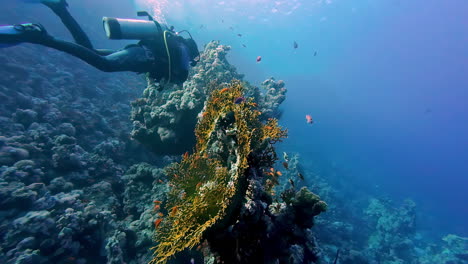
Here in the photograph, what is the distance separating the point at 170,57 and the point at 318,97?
154 meters

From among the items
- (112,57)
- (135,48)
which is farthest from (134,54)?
(112,57)

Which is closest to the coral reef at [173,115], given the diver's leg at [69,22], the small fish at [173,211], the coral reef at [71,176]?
the coral reef at [71,176]

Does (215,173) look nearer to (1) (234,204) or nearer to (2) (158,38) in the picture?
(1) (234,204)

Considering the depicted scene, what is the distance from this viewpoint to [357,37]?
87.6m

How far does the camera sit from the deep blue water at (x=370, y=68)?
48406 millimetres

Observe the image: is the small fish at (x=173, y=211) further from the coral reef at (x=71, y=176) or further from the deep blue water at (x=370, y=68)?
the deep blue water at (x=370, y=68)

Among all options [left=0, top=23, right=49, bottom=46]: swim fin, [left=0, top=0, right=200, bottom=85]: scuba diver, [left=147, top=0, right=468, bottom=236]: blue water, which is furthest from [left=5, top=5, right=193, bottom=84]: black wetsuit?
[left=147, top=0, right=468, bottom=236]: blue water

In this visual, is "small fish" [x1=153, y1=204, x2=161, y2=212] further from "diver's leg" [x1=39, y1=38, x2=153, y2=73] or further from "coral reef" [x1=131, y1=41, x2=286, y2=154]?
"diver's leg" [x1=39, y1=38, x2=153, y2=73]

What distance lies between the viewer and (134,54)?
6109mm

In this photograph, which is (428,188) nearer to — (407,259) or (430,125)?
(407,259)

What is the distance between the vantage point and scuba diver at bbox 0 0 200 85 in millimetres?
5339

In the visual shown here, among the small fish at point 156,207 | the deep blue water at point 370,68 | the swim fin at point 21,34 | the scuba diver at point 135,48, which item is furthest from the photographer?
the deep blue water at point 370,68

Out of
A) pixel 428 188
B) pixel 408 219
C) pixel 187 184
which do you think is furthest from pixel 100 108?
pixel 428 188

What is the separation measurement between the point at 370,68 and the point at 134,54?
594 ft
